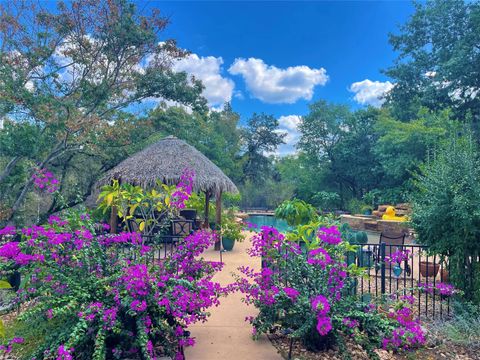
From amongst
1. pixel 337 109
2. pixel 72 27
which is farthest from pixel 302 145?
pixel 72 27

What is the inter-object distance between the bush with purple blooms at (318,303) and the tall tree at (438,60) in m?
17.6

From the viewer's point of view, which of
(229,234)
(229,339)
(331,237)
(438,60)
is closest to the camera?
(331,237)

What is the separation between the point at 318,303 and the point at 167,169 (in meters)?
6.95

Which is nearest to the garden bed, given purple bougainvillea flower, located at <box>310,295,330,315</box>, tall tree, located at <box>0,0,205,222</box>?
purple bougainvillea flower, located at <box>310,295,330,315</box>

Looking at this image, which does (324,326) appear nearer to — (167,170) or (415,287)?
(415,287)

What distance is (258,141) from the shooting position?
30.5 metres

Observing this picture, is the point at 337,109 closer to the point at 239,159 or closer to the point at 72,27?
the point at 239,159

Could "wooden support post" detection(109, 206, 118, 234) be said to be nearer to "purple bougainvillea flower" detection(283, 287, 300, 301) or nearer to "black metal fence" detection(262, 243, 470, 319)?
"black metal fence" detection(262, 243, 470, 319)

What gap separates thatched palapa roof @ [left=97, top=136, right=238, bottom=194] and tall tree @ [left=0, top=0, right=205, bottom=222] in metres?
2.33

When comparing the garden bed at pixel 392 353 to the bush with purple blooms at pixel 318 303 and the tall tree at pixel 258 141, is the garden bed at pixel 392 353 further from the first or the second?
the tall tree at pixel 258 141

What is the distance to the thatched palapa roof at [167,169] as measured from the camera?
28.6 ft

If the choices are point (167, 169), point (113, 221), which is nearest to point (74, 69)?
point (167, 169)

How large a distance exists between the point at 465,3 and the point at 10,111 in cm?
2264

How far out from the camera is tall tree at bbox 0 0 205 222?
367 inches
